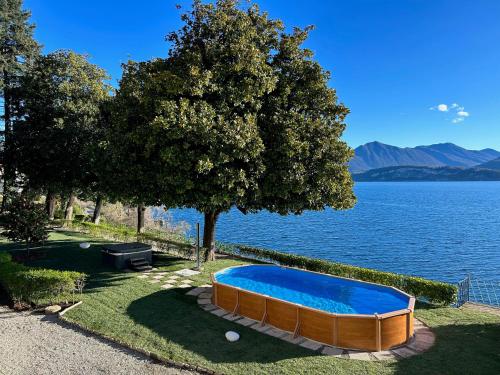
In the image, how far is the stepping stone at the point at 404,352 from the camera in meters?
12.7

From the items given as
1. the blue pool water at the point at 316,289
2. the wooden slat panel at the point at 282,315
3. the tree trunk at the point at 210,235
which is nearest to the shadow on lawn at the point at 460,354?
the blue pool water at the point at 316,289

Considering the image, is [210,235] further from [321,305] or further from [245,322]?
[245,322]

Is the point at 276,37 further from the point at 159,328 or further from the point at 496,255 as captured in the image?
the point at 496,255

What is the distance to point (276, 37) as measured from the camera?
24078 mm

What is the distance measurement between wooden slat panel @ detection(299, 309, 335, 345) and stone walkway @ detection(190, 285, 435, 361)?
0.21 meters

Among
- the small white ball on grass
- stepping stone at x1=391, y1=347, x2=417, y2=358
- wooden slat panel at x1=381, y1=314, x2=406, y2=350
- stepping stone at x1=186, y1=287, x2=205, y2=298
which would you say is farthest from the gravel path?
stepping stone at x1=391, y1=347, x2=417, y2=358

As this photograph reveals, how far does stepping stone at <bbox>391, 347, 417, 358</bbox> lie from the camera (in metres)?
12.7

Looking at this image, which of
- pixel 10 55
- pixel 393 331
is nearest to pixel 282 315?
pixel 393 331

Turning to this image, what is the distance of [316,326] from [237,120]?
444 inches

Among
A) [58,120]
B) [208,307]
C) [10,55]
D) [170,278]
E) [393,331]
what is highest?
[10,55]

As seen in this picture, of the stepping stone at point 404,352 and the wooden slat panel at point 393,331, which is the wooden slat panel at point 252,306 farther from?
the stepping stone at point 404,352

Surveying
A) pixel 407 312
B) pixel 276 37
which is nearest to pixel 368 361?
pixel 407 312

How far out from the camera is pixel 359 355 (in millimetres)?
12719

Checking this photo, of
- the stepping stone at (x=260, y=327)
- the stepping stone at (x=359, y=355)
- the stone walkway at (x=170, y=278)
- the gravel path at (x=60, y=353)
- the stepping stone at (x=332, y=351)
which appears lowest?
the gravel path at (x=60, y=353)
